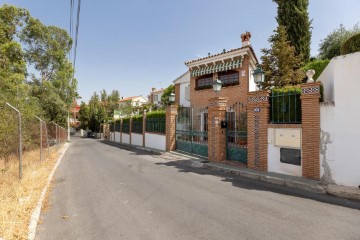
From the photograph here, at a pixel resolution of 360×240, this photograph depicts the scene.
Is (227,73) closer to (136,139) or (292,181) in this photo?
(136,139)

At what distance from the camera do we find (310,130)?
7293mm

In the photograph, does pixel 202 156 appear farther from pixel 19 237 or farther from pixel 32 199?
pixel 19 237

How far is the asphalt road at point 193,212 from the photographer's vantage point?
4051mm

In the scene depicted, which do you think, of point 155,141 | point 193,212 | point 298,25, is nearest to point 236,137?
point 193,212

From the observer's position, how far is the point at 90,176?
8961 millimetres

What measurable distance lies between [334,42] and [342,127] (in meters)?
21.3

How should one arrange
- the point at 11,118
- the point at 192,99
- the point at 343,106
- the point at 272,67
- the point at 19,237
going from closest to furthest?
1. the point at 19,237
2. the point at 343,106
3. the point at 11,118
4. the point at 272,67
5. the point at 192,99

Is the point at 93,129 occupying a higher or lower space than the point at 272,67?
lower

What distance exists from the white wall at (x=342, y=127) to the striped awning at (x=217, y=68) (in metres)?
10.5

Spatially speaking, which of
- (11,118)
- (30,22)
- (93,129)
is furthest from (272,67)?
(93,129)

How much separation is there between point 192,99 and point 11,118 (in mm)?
14324

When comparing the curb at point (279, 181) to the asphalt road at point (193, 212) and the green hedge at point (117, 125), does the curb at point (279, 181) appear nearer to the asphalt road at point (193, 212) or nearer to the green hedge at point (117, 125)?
the asphalt road at point (193, 212)

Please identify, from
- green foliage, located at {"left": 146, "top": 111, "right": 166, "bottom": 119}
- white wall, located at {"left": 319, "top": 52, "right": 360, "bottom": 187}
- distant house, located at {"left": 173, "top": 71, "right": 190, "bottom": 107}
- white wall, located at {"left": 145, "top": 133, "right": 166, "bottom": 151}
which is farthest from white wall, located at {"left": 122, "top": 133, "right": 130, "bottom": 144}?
white wall, located at {"left": 319, "top": 52, "right": 360, "bottom": 187}

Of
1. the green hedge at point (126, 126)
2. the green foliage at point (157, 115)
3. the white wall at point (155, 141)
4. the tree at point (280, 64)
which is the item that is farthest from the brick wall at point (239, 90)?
the green hedge at point (126, 126)
